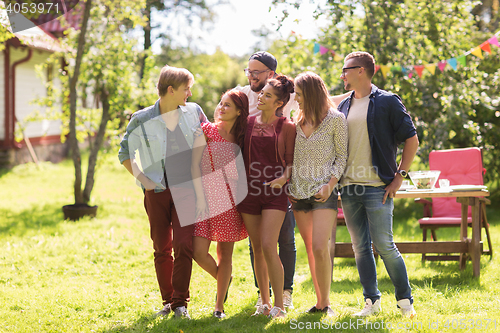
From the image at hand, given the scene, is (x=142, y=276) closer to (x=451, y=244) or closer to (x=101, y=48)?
(x=451, y=244)

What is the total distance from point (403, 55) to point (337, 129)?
183 inches

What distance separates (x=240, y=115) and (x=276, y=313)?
57.0 inches

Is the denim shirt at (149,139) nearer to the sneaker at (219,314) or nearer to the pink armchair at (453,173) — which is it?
the sneaker at (219,314)

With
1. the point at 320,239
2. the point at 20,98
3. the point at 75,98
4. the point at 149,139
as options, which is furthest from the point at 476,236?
the point at 20,98

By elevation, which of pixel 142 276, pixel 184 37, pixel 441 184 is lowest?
pixel 142 276

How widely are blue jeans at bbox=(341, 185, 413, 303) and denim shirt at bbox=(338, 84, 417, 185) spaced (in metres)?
0.17

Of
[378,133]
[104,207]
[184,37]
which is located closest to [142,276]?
[378,133]

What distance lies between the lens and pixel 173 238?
3303 mm

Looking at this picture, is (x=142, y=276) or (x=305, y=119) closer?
(x=305, y=119)

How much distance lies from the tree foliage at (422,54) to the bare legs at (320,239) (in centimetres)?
428

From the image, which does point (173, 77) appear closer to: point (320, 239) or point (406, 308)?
point (320, 239)

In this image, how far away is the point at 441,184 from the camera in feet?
14.0

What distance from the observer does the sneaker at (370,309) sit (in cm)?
330

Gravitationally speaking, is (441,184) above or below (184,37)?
below
